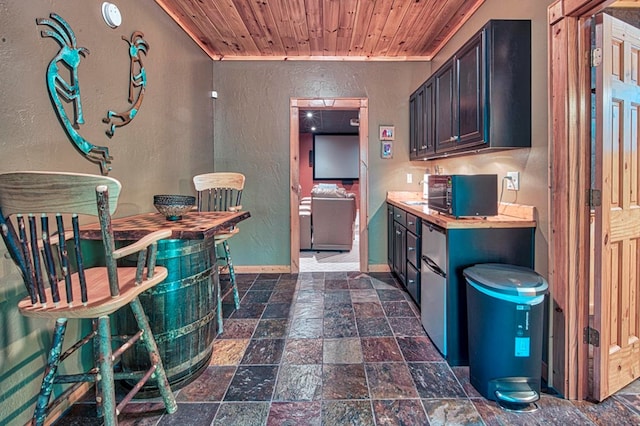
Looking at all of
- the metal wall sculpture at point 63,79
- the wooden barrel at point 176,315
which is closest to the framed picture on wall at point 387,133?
the wooden barrel at point 176,315

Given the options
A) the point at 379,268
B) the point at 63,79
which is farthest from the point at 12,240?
the point at 379,268

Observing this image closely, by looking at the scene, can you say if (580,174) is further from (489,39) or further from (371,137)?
(371,137)

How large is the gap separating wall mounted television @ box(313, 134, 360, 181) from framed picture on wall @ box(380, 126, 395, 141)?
5400mm

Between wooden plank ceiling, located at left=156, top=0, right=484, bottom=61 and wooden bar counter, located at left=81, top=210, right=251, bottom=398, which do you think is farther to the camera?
wooden plank ceiling, located at left=156, top=0, right=484, bottom=61

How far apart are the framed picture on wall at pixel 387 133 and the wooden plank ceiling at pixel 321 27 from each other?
80cm

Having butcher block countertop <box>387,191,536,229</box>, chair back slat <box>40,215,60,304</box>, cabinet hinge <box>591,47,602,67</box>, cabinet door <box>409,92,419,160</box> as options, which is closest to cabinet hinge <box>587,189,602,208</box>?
butcher block countertop <box>387,191,536,229</box>

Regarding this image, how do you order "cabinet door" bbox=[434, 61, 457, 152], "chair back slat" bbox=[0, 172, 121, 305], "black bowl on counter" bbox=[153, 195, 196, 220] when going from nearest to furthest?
"chair back slat" bbox=[0, 172, 121, 305]
"black bowl on counter" bbox=[153, 195, 196, 220]
"cabinet door" bbox=[434, 61, 457, 152]

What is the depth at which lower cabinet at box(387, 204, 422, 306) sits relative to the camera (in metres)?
2.63

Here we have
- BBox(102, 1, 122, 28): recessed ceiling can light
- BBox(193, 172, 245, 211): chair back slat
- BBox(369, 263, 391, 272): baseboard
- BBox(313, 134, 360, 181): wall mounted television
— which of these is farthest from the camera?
BBox(313, 134, 360, 181): wall mounted television

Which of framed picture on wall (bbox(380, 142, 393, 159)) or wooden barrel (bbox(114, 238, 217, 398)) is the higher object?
framed picture on wall (bbox(380, 142, 393, 159))

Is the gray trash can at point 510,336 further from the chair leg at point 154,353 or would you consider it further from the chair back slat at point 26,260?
the chair back slat at point 26,260

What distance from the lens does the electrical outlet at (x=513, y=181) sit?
2064 mm

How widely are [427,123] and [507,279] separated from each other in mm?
1920

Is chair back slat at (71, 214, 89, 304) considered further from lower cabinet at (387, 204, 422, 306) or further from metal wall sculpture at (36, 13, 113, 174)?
lower cabinet at (387, 204, 422, 306)
